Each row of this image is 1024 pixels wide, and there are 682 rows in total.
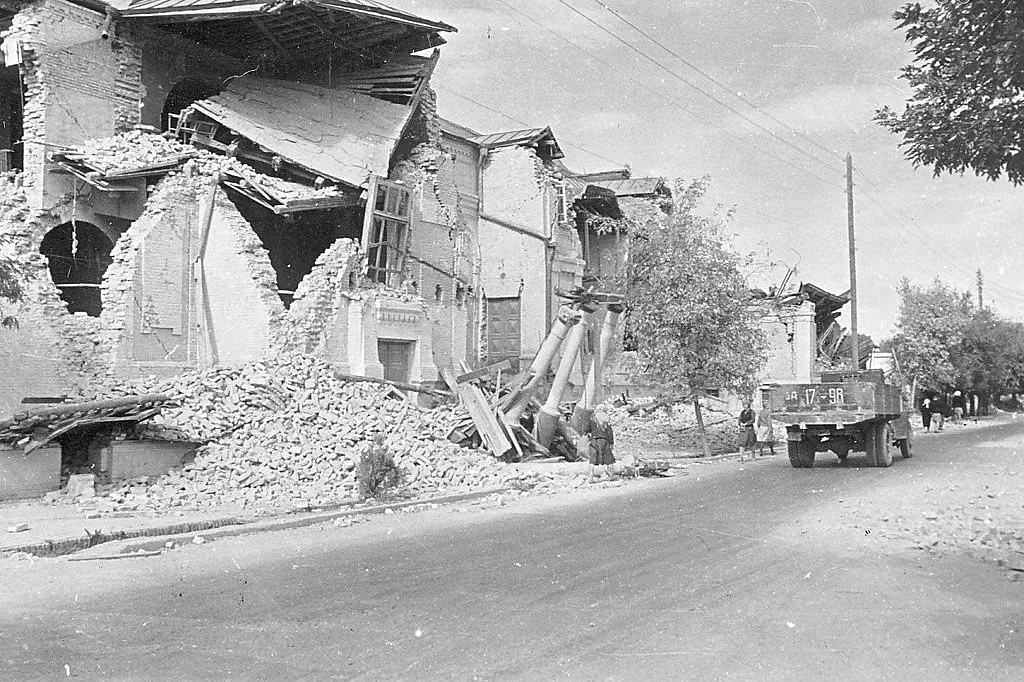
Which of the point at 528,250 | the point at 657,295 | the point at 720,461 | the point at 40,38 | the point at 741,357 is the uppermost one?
the point at 40,38

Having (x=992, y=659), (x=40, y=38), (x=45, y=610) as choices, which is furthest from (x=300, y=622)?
(x=40, y=38)

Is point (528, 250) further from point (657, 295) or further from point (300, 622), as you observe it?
point (300, 622)

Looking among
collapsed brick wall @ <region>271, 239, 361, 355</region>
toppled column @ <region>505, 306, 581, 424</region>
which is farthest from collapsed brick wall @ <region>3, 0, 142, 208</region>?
toppled column @ <region>505, 306, 581, 424</region>

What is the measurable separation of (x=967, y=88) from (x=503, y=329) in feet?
78.9

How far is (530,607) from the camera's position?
7227 millimetres

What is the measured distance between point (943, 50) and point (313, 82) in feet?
68.4

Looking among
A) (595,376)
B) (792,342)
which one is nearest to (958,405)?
Answer: (792,342)

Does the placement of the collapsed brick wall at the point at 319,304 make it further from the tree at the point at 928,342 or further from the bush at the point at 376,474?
the tree at the point at 928,342

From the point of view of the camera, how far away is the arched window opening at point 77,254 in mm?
21844

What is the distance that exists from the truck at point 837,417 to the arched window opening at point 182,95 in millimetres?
17111

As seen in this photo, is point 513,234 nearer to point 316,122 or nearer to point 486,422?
point 316,122

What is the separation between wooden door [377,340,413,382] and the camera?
22.9 metres

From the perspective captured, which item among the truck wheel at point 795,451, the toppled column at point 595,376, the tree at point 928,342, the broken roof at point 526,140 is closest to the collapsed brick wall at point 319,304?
the toppled column at point 595,376

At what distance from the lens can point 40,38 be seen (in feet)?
66.6
